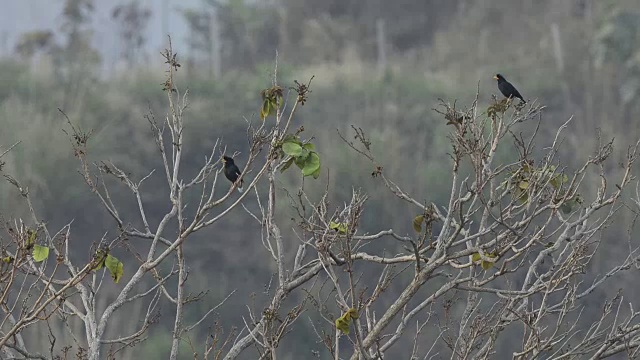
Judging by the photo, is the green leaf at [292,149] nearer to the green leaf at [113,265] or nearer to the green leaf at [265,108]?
the green leaf at [265,108]

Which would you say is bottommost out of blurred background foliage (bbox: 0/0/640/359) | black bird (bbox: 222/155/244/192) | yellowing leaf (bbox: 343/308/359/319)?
blurred background foliage (bbox: 0/0/640/359)

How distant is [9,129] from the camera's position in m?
15.2

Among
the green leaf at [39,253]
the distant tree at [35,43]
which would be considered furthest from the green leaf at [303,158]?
the distant tree at [35,43]

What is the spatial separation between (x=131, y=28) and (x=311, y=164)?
17602mm

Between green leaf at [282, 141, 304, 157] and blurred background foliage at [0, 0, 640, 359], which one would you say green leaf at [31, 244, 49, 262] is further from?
blurred background foliage at [0, 0, 640, 359]

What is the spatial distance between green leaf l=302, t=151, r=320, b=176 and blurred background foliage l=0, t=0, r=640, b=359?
9.12 metres

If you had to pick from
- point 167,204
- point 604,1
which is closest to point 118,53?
point 167,204

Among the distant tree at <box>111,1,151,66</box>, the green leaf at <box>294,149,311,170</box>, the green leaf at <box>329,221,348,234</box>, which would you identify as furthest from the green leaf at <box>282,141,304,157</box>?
the distant tree at <box>111,1,151,66</box>

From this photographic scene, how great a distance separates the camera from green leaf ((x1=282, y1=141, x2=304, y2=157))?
3109 millimetres

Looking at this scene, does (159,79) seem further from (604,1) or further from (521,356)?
(521,356)

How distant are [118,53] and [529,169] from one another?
17055mm

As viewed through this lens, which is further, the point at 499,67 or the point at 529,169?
the point at 499,67

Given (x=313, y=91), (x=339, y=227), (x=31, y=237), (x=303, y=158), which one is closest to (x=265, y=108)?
(x=303, y=158)

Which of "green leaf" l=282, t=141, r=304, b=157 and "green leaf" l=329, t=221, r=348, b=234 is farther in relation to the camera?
"green leaf" l=329, t=221, r=348, b=234
